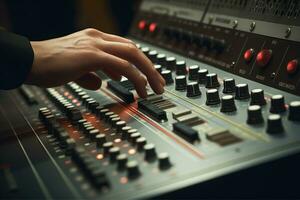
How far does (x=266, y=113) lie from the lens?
3.78 ft

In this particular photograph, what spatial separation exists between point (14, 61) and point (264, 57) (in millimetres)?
689

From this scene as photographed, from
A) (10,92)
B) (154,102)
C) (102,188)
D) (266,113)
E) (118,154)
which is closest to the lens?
(102,188)

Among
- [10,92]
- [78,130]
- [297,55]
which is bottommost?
[10,92]

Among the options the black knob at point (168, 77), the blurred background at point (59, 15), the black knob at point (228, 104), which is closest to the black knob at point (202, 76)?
the black knob at point (168, 77)

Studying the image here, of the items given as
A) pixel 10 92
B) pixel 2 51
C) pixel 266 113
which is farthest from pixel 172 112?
pixel 10 92

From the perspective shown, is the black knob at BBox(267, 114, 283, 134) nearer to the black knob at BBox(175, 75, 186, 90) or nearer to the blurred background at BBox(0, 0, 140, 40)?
the black knob at BBox(175, 75, 186, 90)

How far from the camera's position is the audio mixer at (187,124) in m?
0.94

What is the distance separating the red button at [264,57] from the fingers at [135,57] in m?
0.29

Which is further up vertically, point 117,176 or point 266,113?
point 266,113

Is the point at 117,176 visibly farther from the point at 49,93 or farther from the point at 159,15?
the point at 159,15

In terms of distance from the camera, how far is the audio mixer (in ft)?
3.10

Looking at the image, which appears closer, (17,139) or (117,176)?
(117,176)

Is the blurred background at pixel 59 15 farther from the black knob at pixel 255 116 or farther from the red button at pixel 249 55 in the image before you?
the black knob at pixel 255 116

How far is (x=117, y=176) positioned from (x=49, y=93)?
779mm
